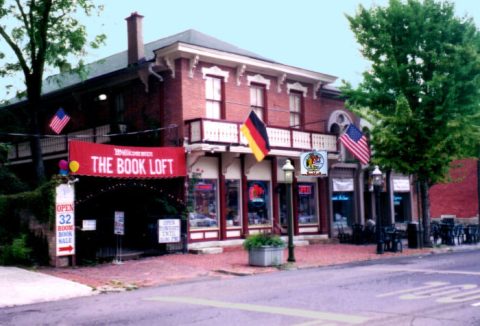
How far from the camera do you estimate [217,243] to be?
22.4 m

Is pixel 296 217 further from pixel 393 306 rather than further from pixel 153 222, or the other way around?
pixel 393 306

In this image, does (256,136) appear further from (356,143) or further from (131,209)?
(131,209)

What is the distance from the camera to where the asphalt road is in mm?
8688

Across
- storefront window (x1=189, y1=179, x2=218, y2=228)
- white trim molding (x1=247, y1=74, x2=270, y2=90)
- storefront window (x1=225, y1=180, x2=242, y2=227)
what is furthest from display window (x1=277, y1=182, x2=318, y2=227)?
white trim molding (x1=247, y1=74, x2=270, y2=90)

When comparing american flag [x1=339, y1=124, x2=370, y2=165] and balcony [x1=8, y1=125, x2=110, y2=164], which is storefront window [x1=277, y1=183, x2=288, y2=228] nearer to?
american flag [x1=339, y1=124, x2=370, y2=165]

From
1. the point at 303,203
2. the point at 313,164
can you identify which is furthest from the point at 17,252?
the point at 303,203

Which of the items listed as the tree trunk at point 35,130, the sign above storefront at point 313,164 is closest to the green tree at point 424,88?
the sign above storefront at point 313,164

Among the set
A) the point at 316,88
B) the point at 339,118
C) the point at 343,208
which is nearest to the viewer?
the point at 316,88

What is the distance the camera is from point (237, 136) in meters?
22.2

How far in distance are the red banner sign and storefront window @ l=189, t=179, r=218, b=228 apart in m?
1.24

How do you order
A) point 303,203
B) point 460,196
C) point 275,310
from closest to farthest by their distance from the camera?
point 275,310, point 303,203, point 460,196

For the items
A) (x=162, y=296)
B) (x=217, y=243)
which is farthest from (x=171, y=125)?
(x=162, y=296)

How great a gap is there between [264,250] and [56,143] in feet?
44.1

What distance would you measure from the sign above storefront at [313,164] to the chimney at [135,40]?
8.12 metres
